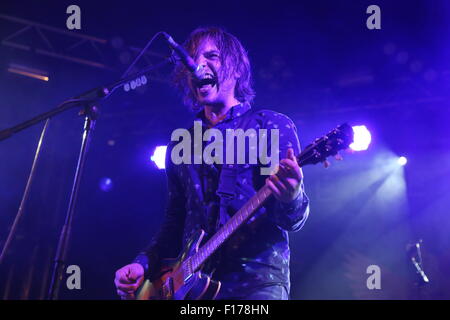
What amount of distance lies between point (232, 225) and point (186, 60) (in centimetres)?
104

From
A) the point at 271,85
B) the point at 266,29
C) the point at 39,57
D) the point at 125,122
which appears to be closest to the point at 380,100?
the point at 271,85

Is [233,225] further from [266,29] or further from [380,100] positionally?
[380,100]

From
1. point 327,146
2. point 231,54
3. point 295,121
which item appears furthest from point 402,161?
point 327,146

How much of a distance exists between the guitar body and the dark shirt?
0.06 metres

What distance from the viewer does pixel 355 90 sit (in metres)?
6.82

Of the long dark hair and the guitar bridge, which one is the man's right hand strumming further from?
the long dark hair

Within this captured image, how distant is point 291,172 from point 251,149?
1.43 ft

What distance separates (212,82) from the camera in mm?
2662

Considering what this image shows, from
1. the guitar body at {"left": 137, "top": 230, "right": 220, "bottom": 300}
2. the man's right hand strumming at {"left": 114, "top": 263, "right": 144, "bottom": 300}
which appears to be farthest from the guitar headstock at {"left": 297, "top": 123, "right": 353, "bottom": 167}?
the man's right hand strumming at {"left": 114, "top": 263, "right": 144, "bottom": 300}
